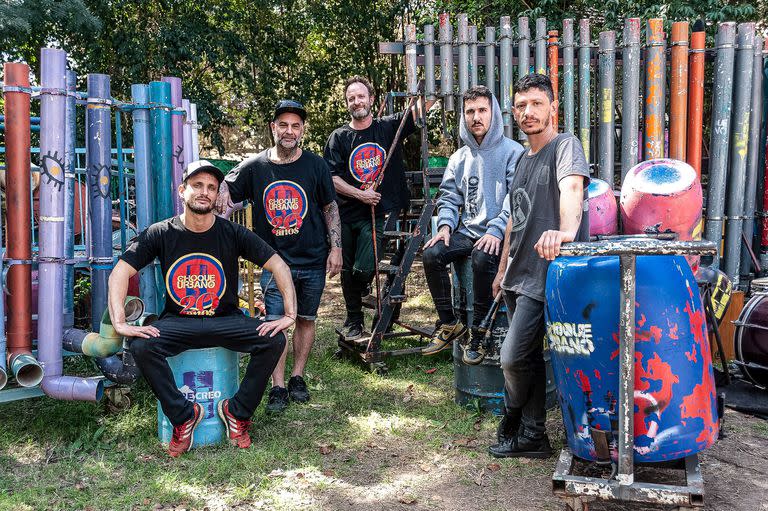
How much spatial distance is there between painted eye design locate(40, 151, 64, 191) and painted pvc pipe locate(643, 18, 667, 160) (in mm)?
4527

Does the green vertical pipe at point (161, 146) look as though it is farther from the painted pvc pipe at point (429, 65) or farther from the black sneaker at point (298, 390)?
the painted pvc pipe at point (429, 65)

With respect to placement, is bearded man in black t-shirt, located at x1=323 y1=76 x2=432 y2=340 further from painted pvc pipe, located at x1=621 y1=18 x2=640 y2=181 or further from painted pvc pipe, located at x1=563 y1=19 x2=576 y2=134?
painted pvc pipe, located at x1=621 y1=18 x2=640 y2=181

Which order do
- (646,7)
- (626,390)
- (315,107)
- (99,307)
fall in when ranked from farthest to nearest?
(315,107)
(646,7)
(99,307)
(626,390)

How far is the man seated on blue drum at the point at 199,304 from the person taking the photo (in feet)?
13.2

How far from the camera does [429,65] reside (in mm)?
5652

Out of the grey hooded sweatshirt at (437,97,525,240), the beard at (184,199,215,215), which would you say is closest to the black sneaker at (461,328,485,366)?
the grey hooded sweatshirt at (437,97,525,240)

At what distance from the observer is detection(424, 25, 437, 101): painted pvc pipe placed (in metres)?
5.64

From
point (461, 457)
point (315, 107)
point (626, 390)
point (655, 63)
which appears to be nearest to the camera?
point (626, 390)

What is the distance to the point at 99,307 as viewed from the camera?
14.8ft

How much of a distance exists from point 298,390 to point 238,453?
0.99 m

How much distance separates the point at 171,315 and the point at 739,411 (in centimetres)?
370

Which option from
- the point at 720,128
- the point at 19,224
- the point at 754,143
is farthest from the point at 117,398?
the point at 754,143

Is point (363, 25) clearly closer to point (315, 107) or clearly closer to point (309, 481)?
point (315, 107)

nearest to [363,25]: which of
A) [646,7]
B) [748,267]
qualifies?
[646,7]
